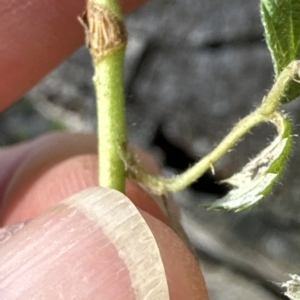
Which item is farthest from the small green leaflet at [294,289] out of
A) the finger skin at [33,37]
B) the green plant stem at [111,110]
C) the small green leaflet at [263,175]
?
the finger skin at [33,37]

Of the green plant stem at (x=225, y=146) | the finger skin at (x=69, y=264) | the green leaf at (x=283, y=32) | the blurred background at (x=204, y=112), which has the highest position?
the green leaf at (x=283, y=32)

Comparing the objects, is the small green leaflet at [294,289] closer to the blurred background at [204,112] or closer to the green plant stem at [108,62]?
the green plant stem at [108,62]

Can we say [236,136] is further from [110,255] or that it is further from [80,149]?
[80,149]

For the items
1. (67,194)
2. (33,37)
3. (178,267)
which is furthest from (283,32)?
(33,37)

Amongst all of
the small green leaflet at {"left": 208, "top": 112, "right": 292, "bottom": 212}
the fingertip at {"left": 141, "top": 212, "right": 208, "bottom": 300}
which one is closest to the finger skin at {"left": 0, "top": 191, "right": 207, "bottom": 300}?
the fingertip at {"left": 141, "top": 212, "right": 208, "bottom": 300}

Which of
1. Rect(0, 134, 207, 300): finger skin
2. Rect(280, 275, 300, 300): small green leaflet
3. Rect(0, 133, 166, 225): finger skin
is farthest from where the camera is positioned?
Rect(0, 133, 166, 225): finger skin

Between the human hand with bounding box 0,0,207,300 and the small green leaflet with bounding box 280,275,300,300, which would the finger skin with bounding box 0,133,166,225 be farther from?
the small green leaflet with bounding box 280,275,300,300

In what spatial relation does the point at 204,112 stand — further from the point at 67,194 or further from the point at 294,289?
the point at 294,289
